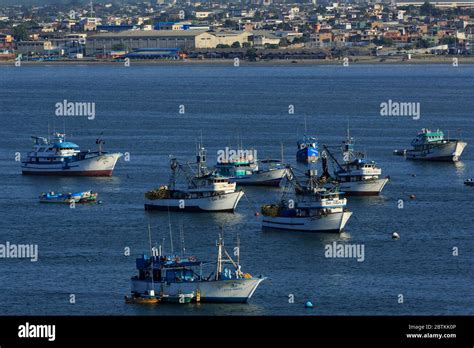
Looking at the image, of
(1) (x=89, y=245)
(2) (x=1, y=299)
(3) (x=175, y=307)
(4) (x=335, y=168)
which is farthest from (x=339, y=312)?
(4) (x=335, y=168)

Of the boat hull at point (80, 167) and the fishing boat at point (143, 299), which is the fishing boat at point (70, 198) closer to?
the boat hull at point (80, 167)

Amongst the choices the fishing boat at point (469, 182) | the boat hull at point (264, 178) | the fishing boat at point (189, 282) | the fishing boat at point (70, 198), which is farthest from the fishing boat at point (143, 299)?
the fishing boat at point (469, 182)

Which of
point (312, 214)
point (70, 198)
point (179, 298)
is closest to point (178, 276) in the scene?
point (179, 298)

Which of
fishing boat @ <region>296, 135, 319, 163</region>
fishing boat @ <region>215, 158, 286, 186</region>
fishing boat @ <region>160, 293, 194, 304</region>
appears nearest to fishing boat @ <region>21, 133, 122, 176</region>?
fishing boat @ <region>215, 158, 286, 186</region>

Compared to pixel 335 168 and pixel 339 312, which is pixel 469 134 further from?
pixel 339 312

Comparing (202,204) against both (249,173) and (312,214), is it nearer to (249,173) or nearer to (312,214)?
(312,214)

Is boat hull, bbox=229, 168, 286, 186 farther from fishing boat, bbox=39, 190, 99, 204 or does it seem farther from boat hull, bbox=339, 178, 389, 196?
fishing boat, bbox=39, 190, 99, 204
